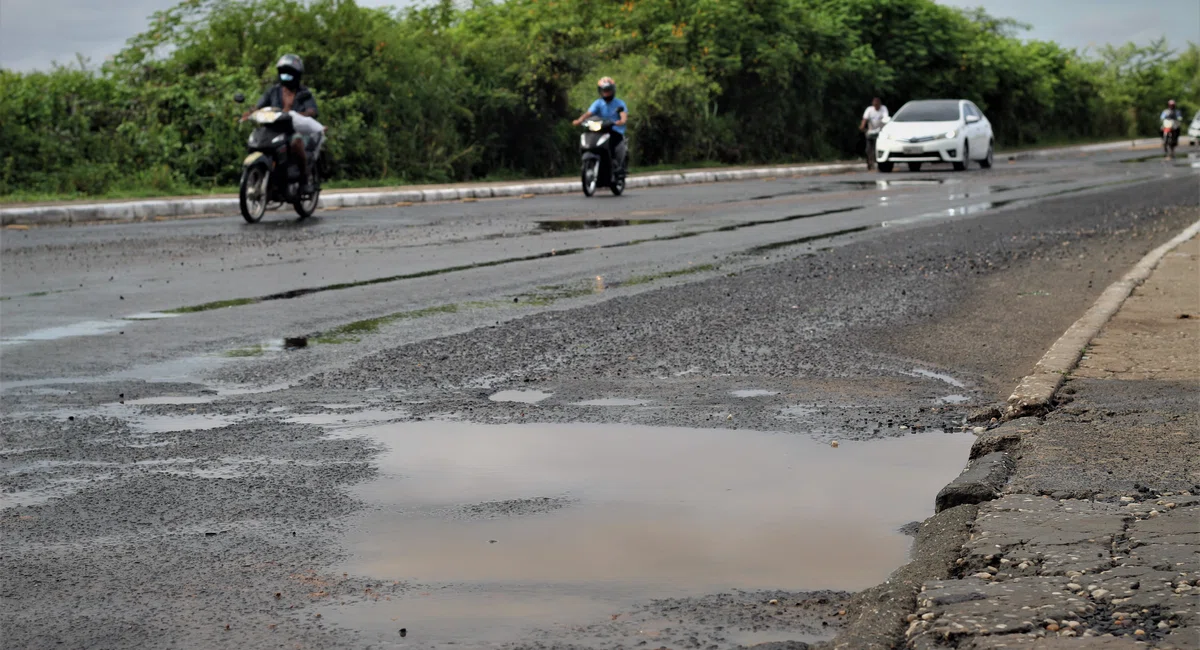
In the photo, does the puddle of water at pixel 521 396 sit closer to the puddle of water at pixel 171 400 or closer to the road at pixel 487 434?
the road at pixel 487 434

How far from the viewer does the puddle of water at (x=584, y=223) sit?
15.8m

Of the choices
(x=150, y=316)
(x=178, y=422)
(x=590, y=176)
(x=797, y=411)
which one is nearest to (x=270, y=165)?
(x=590, y=176)

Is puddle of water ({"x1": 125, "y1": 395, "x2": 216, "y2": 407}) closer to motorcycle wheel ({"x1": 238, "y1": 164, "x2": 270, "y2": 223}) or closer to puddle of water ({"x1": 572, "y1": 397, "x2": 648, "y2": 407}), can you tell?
puddle of water ({"x1": 572, "y1": 397, "x2": 648, "y2": 407})

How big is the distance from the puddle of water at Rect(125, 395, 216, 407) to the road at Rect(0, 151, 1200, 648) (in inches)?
0.9

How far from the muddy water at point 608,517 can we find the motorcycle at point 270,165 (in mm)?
11224

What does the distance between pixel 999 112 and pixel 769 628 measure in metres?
54.4

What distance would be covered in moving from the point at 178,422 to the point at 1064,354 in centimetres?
383

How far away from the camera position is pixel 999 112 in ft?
181

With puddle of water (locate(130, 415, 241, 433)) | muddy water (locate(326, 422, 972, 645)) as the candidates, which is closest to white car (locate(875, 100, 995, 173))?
muddy water (locate(326, 422, 972, 645))

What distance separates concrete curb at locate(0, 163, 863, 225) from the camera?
16984 millimetres

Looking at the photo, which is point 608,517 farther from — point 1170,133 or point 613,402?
point 1170,133

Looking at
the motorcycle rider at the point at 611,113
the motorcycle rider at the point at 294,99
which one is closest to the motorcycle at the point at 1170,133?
the motorcycle rider at the point at 611,113

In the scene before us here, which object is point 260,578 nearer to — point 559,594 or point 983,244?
point 559,594

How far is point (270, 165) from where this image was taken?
16.5 meters
